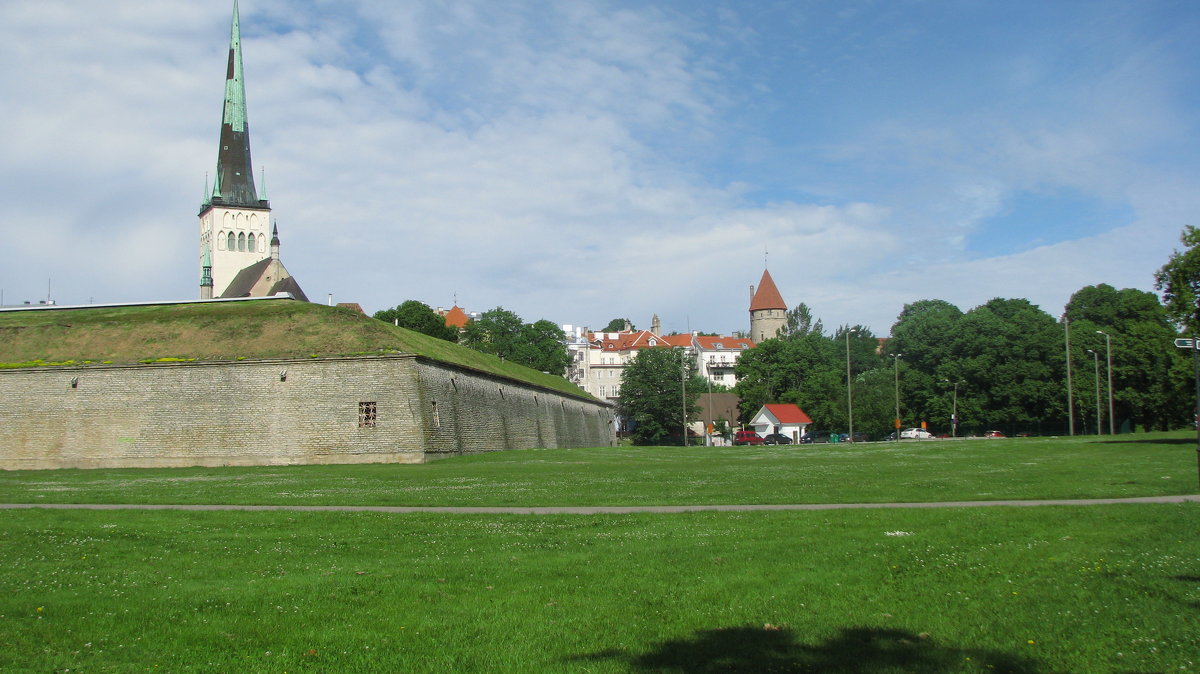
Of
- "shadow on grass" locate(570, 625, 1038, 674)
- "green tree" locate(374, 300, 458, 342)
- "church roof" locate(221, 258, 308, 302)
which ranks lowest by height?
"shadow on grass" locate(570, 625, 1038, 674)

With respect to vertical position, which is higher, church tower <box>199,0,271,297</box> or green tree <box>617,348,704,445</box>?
church tower <box>199,0,271,297</box>

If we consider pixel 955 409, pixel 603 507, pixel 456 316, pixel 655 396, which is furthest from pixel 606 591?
pixel 456 316

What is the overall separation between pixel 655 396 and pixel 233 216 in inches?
2411

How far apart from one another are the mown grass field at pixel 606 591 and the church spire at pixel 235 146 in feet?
336

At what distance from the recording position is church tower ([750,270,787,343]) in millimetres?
178000

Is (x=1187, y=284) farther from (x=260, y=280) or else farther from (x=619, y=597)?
(x=260, y=280)

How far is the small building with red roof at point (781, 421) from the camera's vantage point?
106 meters

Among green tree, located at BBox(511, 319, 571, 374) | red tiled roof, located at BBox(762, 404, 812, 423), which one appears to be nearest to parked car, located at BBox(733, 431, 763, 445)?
red tiled roof, located at BBox(762, 404, 812, 423)

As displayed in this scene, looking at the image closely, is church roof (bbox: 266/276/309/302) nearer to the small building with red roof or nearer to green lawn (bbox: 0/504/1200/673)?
the small building with red roof

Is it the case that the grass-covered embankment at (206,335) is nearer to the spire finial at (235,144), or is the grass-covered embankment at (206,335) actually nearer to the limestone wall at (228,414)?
the limestone wall at (228,414)

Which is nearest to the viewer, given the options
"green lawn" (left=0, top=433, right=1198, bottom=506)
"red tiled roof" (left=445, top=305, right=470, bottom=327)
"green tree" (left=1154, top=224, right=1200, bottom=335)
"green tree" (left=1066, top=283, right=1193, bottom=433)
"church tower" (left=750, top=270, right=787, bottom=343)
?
"green lawn" (left=0, top=433, right=1198, bottom=506)

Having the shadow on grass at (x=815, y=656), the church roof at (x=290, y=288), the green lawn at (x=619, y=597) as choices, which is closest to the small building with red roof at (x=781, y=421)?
the church roof at (x=290, y=288)

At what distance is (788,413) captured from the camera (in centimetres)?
10750

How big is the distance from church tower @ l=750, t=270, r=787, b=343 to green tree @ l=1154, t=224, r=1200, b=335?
130 meters
